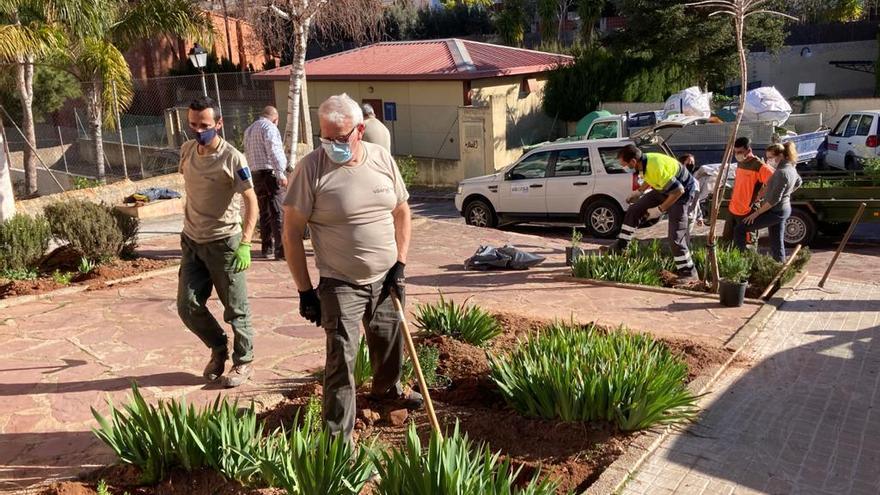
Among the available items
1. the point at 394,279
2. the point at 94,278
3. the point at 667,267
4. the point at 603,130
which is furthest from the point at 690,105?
the point at 394,279

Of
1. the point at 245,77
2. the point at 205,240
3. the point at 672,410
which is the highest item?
the point at 245,77

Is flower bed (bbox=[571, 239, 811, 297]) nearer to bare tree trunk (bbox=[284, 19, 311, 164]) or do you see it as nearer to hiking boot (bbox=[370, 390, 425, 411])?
hiking boot (bbox=[370, 390, 425, 411])

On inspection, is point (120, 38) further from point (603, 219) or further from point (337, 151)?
point (337, 151)

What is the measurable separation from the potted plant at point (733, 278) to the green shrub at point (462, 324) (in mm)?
2758

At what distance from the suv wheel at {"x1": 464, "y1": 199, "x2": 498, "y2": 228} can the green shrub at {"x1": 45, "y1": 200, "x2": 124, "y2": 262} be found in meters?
7.68

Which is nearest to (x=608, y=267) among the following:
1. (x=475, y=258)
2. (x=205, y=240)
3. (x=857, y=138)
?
(x=475, y=258)

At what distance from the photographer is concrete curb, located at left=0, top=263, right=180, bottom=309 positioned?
804 cm

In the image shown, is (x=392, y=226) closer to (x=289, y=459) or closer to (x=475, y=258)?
(x=289, y=459)

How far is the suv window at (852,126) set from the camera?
19.5 metres

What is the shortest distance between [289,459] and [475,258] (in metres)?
6.47

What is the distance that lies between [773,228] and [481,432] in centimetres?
639

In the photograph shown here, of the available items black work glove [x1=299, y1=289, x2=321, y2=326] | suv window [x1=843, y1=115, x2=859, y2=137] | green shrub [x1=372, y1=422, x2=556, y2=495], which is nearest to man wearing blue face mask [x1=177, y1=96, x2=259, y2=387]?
black work glove [x1=299, y1=289, x2=321, y2=326]

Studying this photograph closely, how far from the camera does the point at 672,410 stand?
5.04 m

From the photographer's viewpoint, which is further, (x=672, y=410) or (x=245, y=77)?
(x=245, y=77)
